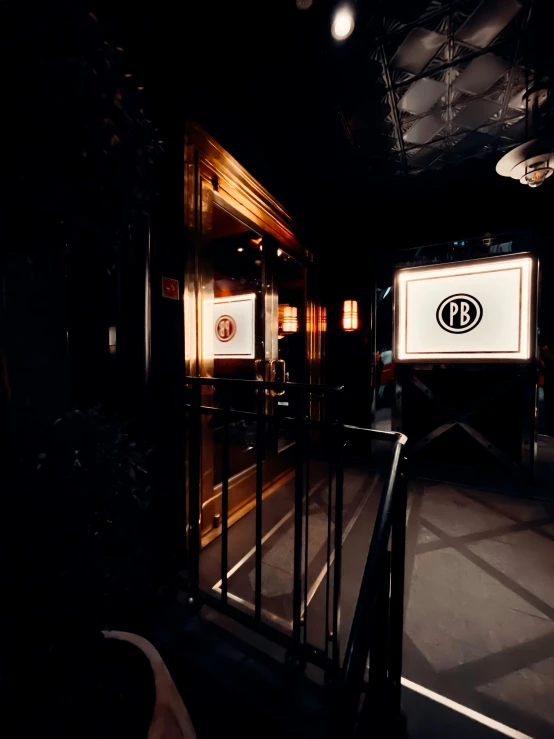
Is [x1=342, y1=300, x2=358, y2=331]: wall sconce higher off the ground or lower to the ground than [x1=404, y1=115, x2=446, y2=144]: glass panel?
lower

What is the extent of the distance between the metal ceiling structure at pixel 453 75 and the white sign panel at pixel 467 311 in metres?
1.45

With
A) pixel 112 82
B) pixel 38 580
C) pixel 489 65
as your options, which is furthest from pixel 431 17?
pixel 38 580

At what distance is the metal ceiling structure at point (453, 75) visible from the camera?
6.96 feet

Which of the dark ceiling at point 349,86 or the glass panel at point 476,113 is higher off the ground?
the glass panel at point 476,113

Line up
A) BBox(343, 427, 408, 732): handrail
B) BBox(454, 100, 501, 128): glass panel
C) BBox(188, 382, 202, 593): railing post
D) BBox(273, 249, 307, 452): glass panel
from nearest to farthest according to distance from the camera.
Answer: BBox(343, 427, 408, 732): handrail → BBox(188, 382, 202, 593): railing post → BBox(454, 100, 501, 128): glass panel → BBox(273, 249, 307, 452): glass panel

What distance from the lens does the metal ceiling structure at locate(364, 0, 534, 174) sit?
83.5 inches

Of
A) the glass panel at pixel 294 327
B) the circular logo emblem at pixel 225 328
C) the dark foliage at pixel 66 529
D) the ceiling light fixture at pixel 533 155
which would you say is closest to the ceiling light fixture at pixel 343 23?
the ceiling light fixture at pixel 533 155

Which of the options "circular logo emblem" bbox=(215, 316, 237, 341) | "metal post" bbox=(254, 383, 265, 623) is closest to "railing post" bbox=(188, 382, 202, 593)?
"metal post" bbox=(254, 383, 265, 623)

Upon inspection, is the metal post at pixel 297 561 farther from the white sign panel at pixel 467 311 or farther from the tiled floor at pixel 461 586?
the white sign panel at pixel 467 311

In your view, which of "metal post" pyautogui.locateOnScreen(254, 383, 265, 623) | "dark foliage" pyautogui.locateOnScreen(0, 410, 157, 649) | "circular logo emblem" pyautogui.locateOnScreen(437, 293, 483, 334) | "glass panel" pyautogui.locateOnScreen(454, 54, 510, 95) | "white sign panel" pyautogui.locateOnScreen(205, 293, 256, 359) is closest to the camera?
"dark foliage" pyautogui.locateOnScreen(0, 410, 157, 649)

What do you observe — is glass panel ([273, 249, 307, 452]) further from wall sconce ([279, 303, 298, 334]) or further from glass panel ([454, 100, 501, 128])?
glass panel ([454, 100, 501, 128])

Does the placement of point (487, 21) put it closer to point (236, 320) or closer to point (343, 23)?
point (343, 23)

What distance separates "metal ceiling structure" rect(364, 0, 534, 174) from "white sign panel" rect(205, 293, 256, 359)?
2.45 metres

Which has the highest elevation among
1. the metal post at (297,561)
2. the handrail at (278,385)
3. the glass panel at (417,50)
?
the glass panel at (417,50)
